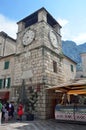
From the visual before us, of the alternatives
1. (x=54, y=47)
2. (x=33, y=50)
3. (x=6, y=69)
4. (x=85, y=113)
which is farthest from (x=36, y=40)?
(x=85, y=113)

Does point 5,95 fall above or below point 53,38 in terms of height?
below

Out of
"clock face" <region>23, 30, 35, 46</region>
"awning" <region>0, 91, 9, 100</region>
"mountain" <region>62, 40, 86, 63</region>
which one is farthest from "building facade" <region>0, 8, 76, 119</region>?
"mountain" <region>62, 40, 86, 63</region>

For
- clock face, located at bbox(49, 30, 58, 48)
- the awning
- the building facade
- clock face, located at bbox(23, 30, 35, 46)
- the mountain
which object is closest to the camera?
the building facade

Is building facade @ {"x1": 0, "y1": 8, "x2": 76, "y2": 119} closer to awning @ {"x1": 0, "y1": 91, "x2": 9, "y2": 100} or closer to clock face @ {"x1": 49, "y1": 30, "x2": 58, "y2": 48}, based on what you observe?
clock face @ {"x1": 49, "y1": 30, "x2": 58, "y2": 48}

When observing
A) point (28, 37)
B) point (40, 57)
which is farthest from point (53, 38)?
point (40, 57)

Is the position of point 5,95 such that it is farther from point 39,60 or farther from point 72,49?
point 72,49

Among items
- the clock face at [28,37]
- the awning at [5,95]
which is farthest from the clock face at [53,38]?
the awning at [5,95]

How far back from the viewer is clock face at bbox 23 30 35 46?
16.3 metres

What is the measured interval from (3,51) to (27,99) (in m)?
12.2

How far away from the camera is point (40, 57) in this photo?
14688 millimetres

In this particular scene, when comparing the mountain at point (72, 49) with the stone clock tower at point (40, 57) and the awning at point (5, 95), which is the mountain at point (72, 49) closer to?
the stone clock tower at point (40, 57)

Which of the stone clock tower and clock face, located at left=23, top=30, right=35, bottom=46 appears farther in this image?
clock face, located at left=23, top=30, right=35, bottom=46

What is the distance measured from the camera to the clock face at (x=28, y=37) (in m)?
16.3

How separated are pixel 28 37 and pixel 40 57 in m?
3.43
